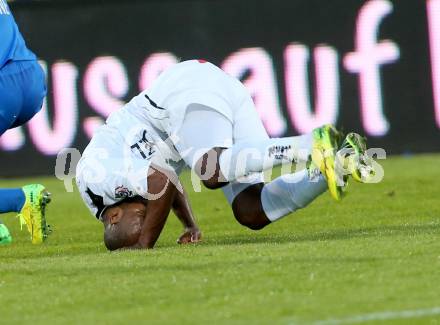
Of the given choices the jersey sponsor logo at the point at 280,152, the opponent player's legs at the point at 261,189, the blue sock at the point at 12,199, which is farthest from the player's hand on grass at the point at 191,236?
the jersey sponsor logo at the point at 280,152

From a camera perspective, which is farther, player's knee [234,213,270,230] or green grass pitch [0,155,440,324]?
player's knee [234,213,270,230]

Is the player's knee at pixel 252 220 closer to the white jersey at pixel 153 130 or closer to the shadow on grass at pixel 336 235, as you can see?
the shadow on grass at pixel 336 235

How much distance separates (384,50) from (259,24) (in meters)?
1.44

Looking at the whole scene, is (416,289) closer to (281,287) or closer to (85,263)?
(281,287)

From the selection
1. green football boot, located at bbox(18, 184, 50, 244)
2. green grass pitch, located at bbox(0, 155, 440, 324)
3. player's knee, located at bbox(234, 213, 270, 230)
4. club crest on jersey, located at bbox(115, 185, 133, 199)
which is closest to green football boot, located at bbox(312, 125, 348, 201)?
green grass pitch, located at bbox(0, 155, 440, 324)

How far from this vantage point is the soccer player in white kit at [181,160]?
26.0 feet

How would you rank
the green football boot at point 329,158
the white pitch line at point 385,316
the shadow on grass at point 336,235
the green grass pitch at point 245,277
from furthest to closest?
the shadow on grass at point 336,235, the green football boot at point 329,158, the green grass pitch at point 245,277, the white pitch line at point 385,316

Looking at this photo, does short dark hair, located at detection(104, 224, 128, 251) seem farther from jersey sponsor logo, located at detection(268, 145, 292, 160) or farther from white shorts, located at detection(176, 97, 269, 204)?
jersey sponsor logo, located at detection(268, 145, 292, 160)

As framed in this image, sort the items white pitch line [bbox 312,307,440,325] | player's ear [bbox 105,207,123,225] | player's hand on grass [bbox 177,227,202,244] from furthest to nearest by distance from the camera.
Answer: player's hand on grass [bbox 177,227,202,244] → player's ear [bbox 105,207,123,225] → white pitch line [bbox 312,307,440,325]

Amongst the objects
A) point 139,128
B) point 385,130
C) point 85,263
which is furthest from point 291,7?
point 85,263

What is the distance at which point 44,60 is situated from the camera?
14406 millimetres

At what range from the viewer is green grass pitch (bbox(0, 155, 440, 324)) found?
5473 mm

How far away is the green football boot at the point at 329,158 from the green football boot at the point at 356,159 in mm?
66

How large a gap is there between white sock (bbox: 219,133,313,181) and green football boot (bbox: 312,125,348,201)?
0.08 meters
